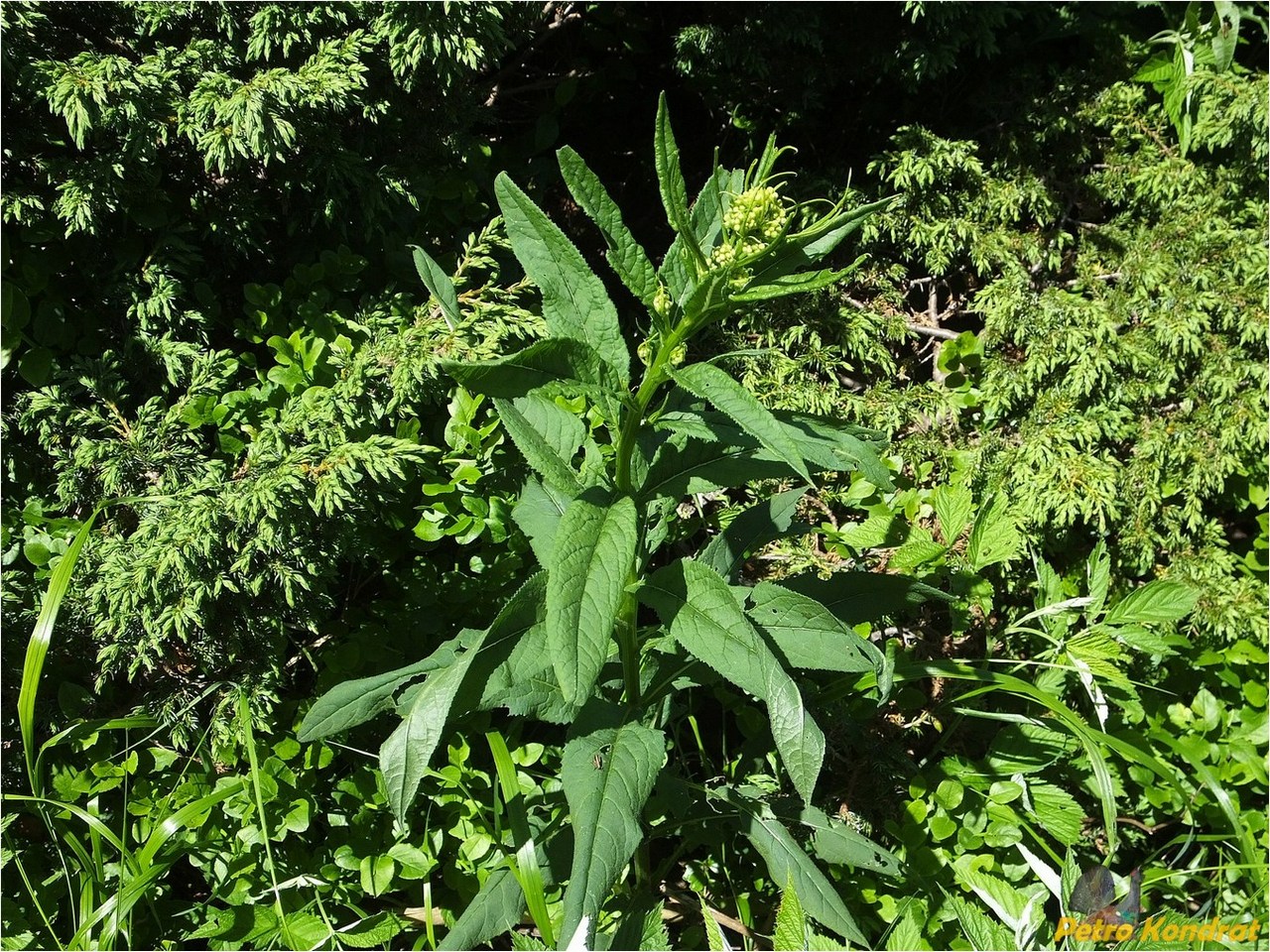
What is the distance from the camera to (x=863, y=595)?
181cm

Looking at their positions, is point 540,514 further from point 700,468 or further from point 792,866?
point 792,866

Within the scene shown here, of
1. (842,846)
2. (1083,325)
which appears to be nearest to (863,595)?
(842,846)

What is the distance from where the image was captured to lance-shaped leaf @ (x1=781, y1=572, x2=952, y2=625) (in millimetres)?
1799

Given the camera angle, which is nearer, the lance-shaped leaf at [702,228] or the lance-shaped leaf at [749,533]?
the lance-shaped leaf at [702,228]

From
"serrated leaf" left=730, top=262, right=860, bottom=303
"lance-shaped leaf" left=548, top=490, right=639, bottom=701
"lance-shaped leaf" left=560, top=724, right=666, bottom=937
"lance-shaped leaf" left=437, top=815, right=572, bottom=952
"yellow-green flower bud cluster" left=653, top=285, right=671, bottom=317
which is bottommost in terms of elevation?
"lance-shaped leaf" left=437, top=815, right=572, bottom=952

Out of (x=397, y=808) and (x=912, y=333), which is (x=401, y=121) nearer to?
(x=912, y=333)

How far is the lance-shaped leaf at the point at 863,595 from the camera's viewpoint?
1.80m

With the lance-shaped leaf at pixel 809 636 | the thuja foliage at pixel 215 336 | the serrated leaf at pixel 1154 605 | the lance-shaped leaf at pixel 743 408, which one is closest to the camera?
the lance-shaped leaf at pixel 743 408

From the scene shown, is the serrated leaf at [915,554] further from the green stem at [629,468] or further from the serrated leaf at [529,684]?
the serrated leaf at [529,684]

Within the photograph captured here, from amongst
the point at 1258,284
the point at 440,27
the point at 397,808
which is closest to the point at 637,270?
the point at 397,808

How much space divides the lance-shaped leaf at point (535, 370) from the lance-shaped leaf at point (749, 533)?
19.0 inches

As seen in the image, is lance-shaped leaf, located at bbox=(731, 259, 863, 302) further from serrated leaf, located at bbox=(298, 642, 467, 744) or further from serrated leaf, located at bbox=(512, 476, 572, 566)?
serrated leaf, located at bbox=(298, 642, 467, 744)

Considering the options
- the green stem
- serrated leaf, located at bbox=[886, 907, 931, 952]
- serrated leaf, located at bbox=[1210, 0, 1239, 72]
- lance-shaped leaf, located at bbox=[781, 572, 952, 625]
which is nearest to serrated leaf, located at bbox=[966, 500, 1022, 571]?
lance-shaped leaf, located at bbox=[781, 572, 952, 625]

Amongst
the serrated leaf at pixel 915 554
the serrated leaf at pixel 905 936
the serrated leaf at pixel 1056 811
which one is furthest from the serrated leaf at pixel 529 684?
the serrated leaf at pixel 1056 811
